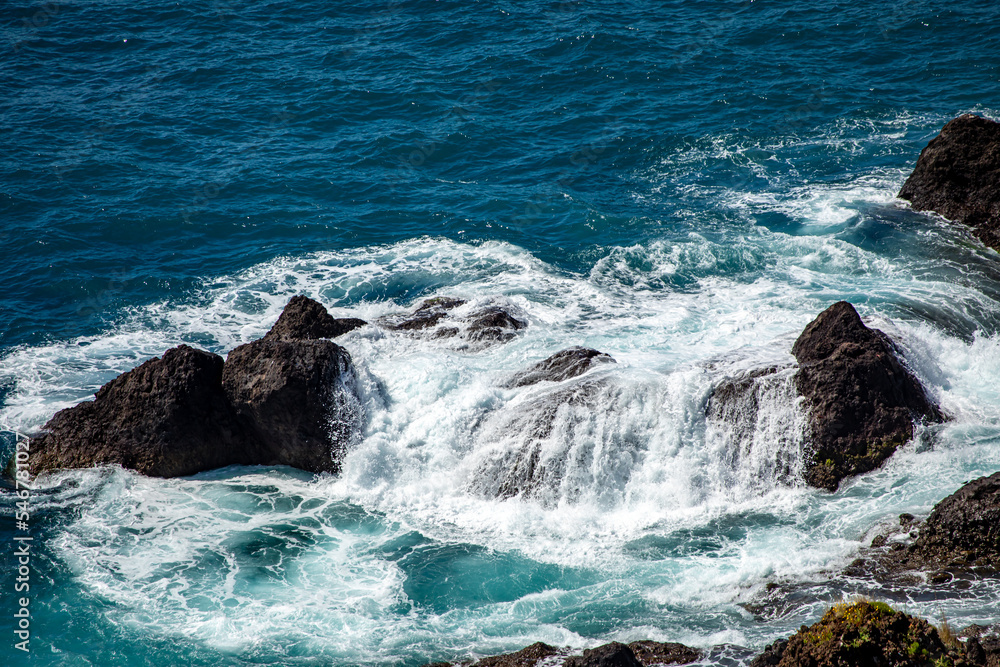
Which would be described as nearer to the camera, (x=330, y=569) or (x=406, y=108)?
(x=330, y=569)

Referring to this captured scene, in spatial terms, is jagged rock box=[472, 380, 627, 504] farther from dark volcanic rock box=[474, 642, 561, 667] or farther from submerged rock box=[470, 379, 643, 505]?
dark volcanic rock box=[474, 642, 561, 667]

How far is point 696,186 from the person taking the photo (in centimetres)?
2730

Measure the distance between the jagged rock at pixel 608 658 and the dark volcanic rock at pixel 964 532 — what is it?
5.61 metres

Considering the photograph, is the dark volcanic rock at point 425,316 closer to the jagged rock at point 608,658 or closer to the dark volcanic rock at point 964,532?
the jagged rock at point 608,658

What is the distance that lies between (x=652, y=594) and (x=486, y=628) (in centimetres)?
275

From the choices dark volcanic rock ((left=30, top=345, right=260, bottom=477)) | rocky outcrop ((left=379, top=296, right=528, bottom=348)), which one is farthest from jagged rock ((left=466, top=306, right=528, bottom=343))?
dark volcanic rock ((left=30, top=345, right=260, bottom=477))

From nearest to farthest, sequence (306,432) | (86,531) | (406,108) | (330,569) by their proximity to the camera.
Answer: (330,569) < (86,531) < (306,432) < (406,108)

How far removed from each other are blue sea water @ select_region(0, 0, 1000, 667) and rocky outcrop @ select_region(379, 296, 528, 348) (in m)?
0.49

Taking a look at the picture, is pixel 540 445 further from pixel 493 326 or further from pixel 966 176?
pixel 966 176

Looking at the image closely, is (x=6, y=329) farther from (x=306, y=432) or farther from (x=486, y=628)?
(x=486, y=628)

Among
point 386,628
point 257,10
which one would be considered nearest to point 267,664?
point 386,628

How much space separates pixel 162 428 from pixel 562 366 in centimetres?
860

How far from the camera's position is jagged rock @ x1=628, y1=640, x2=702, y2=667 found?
11.5 meters

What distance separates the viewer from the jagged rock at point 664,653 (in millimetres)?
11453
